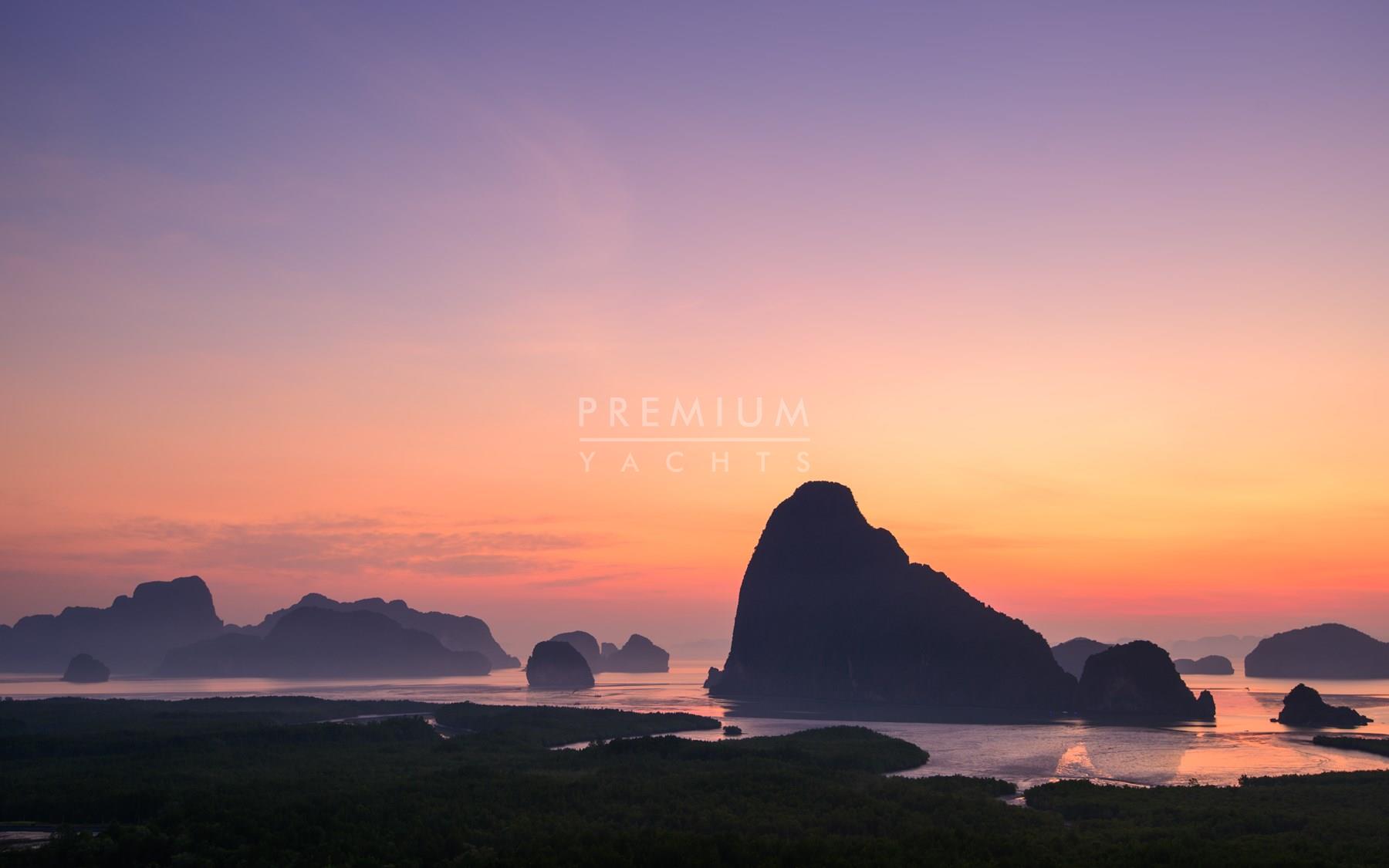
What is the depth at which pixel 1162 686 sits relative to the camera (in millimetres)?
127438

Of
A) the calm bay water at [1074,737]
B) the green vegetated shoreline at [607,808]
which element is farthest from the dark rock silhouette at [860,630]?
the green vegetated shoreline at [607,808]

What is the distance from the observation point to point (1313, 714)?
106 metres

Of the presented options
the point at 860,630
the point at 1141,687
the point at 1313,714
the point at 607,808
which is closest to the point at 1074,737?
the point at 1313,714

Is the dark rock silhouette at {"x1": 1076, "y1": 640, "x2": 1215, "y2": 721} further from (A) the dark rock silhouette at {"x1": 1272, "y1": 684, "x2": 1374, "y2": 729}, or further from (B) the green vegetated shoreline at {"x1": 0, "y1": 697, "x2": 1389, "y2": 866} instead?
(B) the green vegetated shoreline at {"x1": 0, "y1": 697, "x2": 1389, "y2": 866}

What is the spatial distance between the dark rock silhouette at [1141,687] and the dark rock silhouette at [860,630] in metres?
7.72

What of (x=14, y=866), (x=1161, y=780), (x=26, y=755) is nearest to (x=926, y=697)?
(x=1161, y=780)

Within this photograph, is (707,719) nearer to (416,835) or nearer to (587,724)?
(587,724)

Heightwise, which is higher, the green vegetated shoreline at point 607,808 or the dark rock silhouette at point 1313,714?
the green vegetated shoreline at point 607,808

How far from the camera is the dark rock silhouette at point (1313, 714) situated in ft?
340

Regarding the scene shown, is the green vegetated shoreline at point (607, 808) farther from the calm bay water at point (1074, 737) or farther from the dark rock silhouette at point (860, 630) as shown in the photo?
the dark rock silhouette at point (860, 630)

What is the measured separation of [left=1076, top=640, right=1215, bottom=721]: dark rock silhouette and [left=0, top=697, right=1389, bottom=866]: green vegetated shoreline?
2611 inches

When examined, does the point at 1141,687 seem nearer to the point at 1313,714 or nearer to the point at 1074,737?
the point at 1313,714

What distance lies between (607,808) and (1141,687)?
10424 cm

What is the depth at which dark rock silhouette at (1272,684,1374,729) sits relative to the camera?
10369 cm
